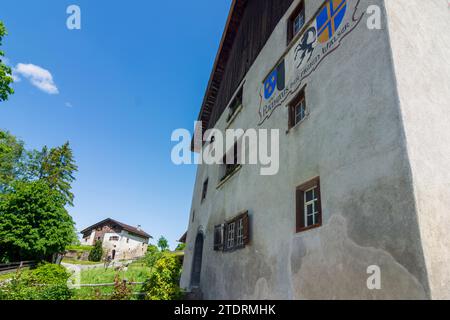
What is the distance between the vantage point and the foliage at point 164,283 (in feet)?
32.3

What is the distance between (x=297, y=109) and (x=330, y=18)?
2473mm

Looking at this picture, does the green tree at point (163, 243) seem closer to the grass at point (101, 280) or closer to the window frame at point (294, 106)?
the grass at point (101, 280)

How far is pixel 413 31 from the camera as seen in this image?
5.38 meters

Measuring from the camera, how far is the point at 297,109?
7539 millimetres

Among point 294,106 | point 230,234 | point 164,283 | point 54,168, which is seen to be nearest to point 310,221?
point 294,106

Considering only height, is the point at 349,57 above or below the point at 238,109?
below

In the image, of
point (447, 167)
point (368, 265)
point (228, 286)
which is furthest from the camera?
point (228, 286)

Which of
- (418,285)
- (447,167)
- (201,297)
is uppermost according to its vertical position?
(447,167)

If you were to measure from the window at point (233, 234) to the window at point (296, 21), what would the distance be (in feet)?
21.2

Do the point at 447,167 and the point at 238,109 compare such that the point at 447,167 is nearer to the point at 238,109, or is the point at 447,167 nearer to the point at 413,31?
the point at 413,31

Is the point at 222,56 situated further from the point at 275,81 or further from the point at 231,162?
the point at 275,81

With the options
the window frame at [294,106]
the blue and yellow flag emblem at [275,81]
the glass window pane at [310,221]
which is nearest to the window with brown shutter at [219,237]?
the glass window pane at [310,221]
